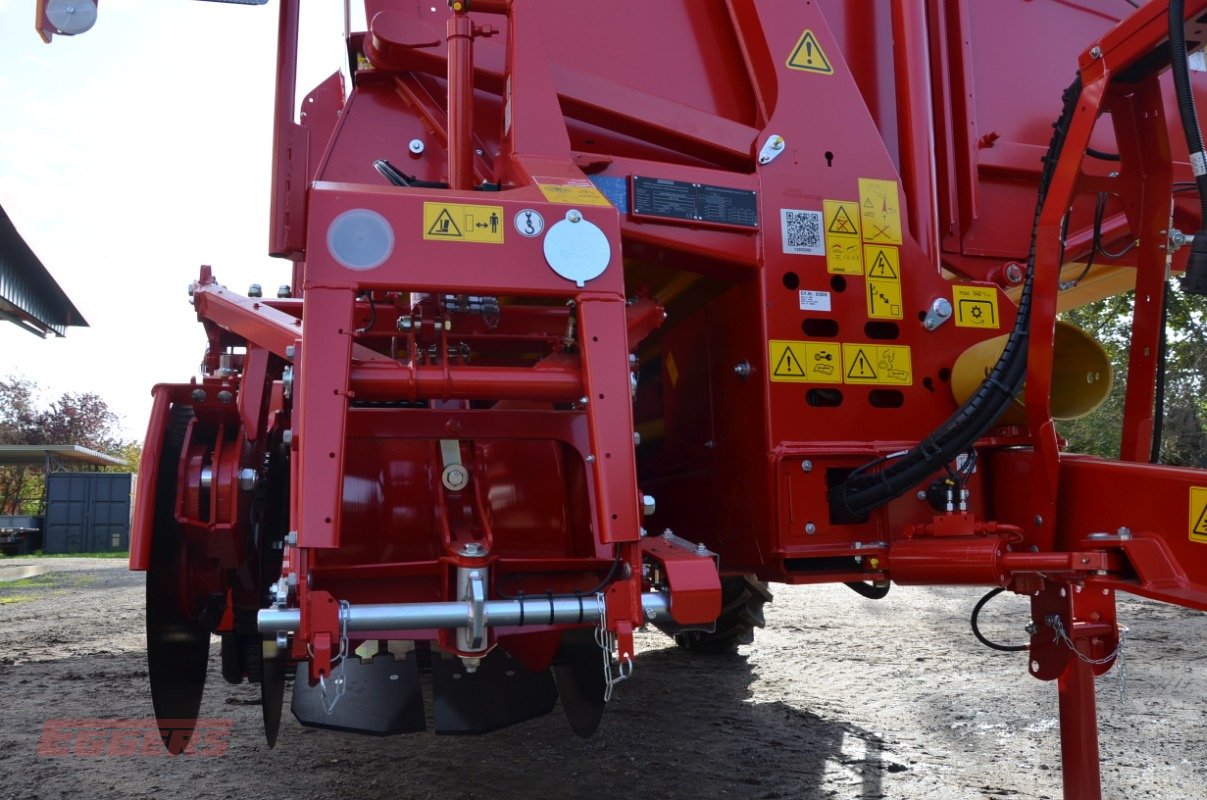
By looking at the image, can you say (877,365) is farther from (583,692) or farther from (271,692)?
(271,692)

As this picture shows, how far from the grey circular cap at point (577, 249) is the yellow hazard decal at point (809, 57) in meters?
1.10

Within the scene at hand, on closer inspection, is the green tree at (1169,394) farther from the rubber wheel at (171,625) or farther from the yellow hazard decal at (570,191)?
the rubber wheel at (171,625)

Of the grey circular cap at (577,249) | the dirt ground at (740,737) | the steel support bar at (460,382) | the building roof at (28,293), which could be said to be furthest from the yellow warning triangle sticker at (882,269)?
the building roof at (28,293)

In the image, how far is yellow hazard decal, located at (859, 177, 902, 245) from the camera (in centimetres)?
288

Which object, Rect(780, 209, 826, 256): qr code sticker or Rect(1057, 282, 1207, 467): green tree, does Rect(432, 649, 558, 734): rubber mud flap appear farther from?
Rect(1057, 282, 1207, 467): green tree

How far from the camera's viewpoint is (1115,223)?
330 centimetres

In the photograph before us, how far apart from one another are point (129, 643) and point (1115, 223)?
5.92 meters

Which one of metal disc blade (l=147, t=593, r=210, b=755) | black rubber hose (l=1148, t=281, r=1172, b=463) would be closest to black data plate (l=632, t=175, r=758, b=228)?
black rubber hose (l=1148, t=281, r=1172, b=463)

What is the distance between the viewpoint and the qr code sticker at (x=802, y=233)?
279 centimetres

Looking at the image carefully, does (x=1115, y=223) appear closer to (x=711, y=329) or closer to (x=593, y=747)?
(x=711, y=329)

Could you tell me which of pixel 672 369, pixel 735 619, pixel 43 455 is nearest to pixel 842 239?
pixel 672 369

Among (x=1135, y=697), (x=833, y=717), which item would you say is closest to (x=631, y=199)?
(x=833, y=717)

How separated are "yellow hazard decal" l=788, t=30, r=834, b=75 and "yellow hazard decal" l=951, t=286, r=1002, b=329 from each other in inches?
31.0

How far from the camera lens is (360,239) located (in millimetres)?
2125
